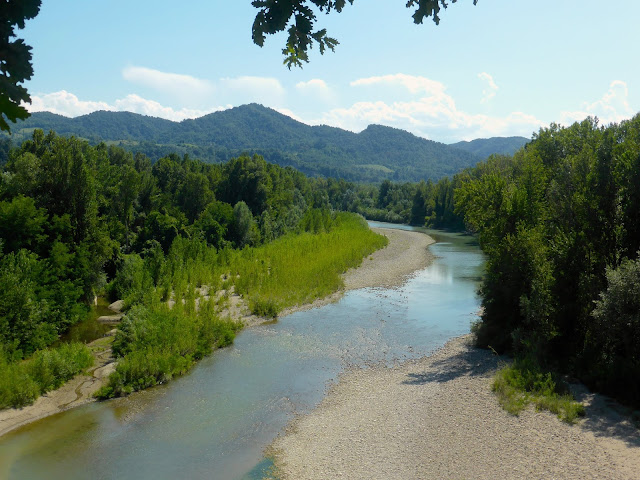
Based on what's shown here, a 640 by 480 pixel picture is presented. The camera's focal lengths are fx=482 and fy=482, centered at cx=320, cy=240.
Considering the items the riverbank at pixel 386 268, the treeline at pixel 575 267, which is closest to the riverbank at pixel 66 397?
the riverbank at pixel 386 268

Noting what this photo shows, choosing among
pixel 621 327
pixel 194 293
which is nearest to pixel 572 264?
pixel 621 327

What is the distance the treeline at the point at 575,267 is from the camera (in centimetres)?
1616

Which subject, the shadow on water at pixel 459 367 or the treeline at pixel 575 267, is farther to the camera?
the shadow on water at pixel 459 367

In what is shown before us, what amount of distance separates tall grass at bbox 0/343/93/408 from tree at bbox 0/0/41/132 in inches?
716

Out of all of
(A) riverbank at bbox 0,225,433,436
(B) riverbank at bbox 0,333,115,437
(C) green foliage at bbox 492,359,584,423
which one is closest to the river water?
(B) riverbank at bbox 0,333,115,437

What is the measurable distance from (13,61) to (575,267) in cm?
2018

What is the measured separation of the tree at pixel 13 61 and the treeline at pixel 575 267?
17.1 meters

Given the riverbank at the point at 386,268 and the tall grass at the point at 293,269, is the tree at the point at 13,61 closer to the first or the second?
the tall grass at the point at 293,269

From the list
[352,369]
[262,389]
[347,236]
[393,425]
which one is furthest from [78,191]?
[347,236]

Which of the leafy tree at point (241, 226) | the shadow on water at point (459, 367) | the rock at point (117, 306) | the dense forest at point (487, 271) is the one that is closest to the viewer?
the dense forest at point (487, 271)

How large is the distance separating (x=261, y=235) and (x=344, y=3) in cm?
5329

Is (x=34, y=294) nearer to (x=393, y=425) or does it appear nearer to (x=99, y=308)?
(x=99, y=308)

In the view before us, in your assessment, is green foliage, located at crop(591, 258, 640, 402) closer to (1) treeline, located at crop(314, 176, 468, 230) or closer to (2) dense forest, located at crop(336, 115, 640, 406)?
(2) dense forest, located at crop(336, 115, 640, 406)

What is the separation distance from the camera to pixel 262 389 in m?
19.4
